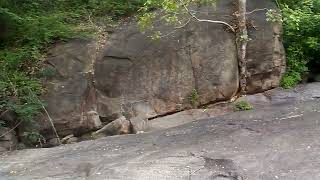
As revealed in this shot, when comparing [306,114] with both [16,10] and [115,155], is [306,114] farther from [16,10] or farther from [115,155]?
[16,10]

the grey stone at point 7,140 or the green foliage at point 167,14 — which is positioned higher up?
the green foliage at point 167,14

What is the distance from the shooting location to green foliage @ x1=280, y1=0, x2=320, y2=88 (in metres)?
10.1

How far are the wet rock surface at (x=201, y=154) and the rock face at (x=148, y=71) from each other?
1.14m

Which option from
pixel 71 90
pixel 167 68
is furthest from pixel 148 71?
pixel 71 90

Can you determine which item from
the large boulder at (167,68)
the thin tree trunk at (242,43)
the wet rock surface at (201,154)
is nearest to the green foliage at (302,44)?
the thin tree trunk at (242,43)

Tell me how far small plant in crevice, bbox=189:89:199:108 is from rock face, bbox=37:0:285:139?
52mm

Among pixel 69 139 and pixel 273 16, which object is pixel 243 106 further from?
pixel 69 139

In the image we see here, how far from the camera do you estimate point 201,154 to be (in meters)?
6.30

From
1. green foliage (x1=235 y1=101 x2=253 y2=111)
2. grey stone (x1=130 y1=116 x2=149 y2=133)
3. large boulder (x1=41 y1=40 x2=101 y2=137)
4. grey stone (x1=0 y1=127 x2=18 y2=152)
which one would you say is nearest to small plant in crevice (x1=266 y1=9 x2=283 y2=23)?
green foliage (x1=235 y1=101 x2=253 y2=111)

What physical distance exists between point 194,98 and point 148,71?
1165 mm

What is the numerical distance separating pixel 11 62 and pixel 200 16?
13.6 feet

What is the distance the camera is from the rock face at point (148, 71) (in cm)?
874

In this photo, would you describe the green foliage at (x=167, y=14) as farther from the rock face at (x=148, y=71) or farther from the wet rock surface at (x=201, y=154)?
the wet rock surface at (x=201, y=154)

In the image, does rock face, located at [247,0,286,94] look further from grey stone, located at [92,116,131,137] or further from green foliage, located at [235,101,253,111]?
grey stone, located at [92,116,131,137]
